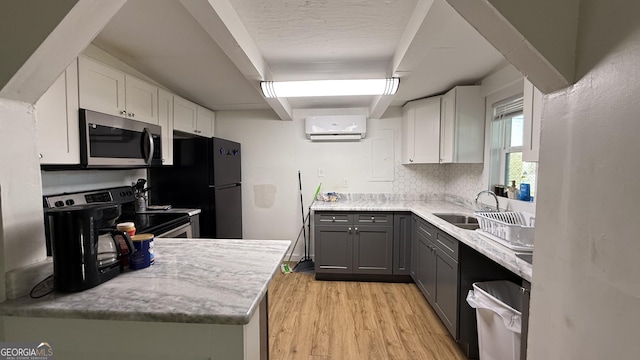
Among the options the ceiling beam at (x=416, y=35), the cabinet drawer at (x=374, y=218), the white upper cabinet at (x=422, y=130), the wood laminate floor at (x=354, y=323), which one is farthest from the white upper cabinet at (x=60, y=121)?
the white upper cabinet at (x=422, y=130)

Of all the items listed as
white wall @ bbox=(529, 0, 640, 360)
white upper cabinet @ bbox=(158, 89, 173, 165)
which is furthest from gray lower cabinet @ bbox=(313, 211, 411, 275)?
white wall @ bbox=(529, 0, 640, 360)

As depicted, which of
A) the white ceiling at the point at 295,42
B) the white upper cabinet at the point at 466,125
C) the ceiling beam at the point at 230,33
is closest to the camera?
the ceiling beam at the point at 230,33

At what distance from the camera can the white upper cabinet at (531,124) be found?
133 cm

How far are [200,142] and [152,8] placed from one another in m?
1.36

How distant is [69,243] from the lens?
0.77 m

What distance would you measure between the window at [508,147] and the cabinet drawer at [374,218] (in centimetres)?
108

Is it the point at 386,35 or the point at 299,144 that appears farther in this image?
the point at 299,144

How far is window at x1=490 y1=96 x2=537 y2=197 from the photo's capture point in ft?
6.98

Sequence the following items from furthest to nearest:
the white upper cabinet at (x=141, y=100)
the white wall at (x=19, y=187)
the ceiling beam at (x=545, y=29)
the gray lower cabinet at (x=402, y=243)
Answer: the gray lower cabinet at (x=402, y=243) < the white upper cabinet at (x=141, y=100) < the white wall at (x=19, y=187) < the ceiling beam at (x=545, y=29)

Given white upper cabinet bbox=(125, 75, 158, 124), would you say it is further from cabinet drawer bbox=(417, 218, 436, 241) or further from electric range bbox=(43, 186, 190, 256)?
cabinet drawer bbox=(417, 218, 436, 241)

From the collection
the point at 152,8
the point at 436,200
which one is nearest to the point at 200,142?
the point at 152,8

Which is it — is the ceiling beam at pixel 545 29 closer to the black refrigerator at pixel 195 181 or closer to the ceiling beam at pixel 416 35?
the ceiling beam at pixel 416 35

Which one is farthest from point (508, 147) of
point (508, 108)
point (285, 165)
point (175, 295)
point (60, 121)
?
point (60, 121)

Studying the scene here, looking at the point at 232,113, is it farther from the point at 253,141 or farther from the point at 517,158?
the point at 517,158
